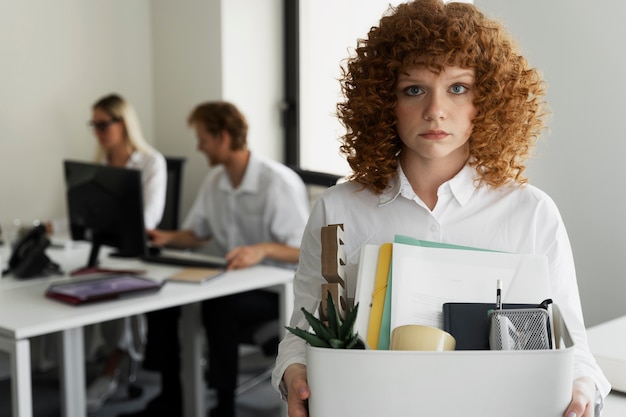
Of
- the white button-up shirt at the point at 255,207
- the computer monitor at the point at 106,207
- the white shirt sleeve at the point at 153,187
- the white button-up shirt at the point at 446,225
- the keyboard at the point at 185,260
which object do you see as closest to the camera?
the white button-up shirt at the point at 446,225

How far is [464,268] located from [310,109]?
3.32 meters

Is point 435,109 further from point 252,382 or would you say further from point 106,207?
point 252,382

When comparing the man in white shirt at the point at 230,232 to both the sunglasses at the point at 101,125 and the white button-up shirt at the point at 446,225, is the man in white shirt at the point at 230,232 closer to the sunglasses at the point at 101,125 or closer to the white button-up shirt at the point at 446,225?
the sunglasses at the point at 101,125

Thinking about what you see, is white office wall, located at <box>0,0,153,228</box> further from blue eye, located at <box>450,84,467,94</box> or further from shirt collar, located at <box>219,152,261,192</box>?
blue eye, located at <box>450,84,467,94</box>

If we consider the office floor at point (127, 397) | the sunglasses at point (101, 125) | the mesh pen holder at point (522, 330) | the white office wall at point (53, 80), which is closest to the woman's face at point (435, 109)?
the mesh pen holder at point (522, 330)

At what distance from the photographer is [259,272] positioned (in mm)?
3021

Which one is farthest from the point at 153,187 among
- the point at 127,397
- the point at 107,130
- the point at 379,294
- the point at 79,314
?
the point at 379,294

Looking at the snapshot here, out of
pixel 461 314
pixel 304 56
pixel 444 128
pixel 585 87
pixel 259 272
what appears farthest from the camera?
pixel 304 56

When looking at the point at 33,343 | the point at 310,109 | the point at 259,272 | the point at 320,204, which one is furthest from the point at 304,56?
the point at 320,204

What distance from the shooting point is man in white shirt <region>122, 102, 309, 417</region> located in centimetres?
317

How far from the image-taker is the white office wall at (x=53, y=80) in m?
4.16

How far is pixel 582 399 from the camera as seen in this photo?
1.00 meters

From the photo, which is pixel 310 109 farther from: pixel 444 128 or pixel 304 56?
pixel 444 128

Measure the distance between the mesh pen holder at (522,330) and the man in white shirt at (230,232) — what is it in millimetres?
2082
